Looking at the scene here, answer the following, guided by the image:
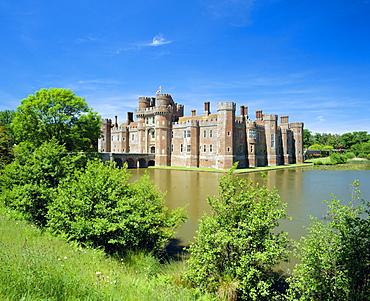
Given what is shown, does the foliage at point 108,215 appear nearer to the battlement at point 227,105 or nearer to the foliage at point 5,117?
the battlement at point 227,105

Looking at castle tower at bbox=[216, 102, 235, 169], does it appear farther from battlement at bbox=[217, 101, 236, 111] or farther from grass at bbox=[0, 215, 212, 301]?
grass at bbox=[0, 215, 212, 301]

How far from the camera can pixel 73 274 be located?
233 inches

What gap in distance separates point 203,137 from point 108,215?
42425 mm

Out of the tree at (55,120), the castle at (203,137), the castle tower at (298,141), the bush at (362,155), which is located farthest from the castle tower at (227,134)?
the bush at (362,155)

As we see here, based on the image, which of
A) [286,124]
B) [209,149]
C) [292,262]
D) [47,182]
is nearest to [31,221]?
[47,182]

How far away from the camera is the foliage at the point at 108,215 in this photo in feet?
28.6

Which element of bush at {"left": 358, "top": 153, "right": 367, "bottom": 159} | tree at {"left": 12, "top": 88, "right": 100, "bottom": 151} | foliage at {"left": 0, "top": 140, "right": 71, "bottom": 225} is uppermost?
tree at {"left": 12, "top": 88, "right": 100, "bottom": 151}

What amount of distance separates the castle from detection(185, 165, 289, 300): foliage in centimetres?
3787

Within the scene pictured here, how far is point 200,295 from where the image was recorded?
6559 mm

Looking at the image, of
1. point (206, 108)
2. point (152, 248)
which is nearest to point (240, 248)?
point (152, 248)

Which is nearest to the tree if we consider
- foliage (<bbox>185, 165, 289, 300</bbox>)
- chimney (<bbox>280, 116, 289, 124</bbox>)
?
foliage (<bbox>185, 165, 289, 300</bbox>)

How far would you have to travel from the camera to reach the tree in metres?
25.0

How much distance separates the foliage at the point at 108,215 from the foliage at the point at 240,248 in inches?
100

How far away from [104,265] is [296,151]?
67.0 metres
